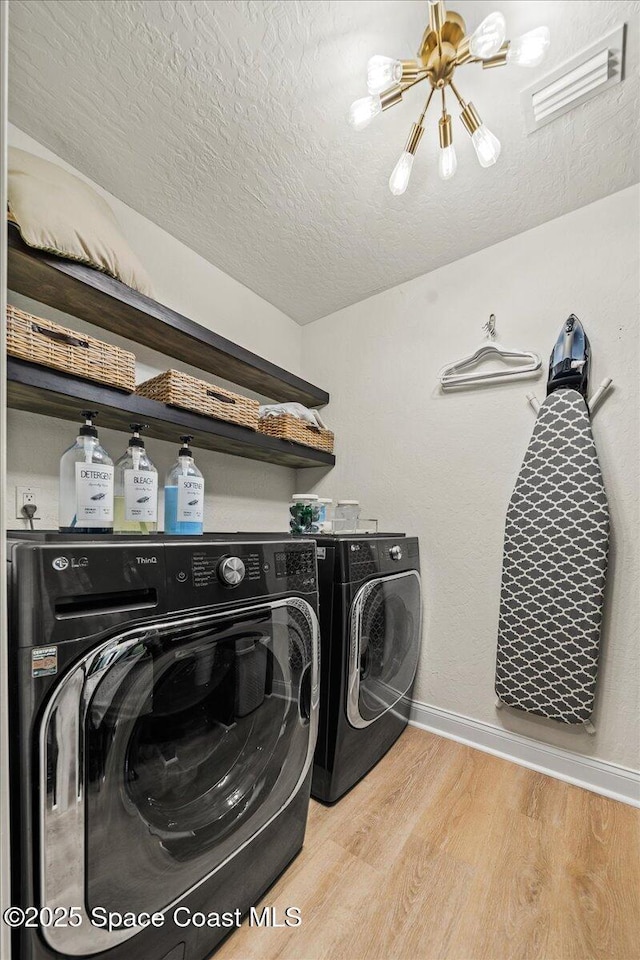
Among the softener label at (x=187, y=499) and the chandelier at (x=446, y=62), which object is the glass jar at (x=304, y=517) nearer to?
the softener label at (x=187, y=499)

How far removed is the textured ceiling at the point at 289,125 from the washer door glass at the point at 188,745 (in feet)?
5.03

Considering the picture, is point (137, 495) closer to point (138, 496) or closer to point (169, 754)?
point (138, 496)

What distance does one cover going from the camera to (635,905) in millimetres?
1010

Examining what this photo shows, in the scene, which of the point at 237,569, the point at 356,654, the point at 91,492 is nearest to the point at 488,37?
the point at 237,569

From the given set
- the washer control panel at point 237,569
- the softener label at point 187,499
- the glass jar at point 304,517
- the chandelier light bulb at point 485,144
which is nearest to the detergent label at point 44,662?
the washer control panel at point 237,569

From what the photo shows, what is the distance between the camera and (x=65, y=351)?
1.11 metres

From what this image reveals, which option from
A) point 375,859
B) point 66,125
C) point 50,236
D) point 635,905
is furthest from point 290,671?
point 66,125

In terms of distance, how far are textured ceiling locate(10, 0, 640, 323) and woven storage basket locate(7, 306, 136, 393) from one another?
74 cm

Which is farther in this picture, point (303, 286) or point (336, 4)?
point (303, 286)

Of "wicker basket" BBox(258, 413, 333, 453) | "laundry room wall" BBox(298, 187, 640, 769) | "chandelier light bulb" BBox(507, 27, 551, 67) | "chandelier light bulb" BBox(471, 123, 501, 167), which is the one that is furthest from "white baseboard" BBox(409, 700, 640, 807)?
"chandelier light bulb" BBox(507, 27, 551, 67)

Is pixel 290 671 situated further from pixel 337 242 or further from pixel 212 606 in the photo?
pixel 337 242

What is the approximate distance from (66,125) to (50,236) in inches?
21.1

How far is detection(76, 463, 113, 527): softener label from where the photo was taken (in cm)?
103

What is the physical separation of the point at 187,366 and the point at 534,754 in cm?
227
